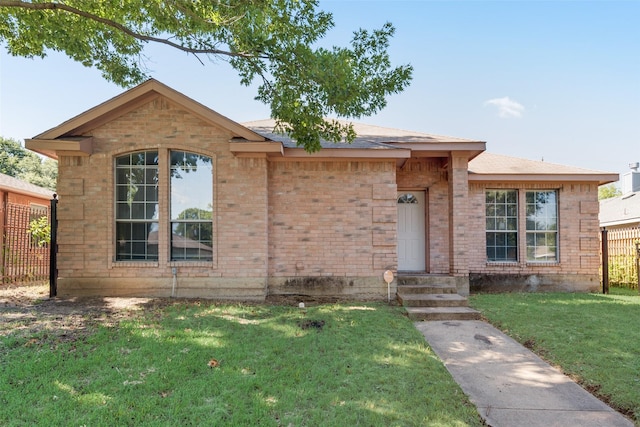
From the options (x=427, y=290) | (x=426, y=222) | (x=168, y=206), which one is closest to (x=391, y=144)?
(x=426, y=222)

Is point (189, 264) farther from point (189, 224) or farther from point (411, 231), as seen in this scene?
point (411, 231)

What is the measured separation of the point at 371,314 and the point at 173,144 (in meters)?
5.59

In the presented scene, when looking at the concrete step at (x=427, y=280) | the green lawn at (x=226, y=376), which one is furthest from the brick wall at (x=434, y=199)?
the green lawn at (x=226, y=376)

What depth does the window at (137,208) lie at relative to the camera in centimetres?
757

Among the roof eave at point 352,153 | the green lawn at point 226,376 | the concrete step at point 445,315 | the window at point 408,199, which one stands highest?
the roof eave at point 352,153

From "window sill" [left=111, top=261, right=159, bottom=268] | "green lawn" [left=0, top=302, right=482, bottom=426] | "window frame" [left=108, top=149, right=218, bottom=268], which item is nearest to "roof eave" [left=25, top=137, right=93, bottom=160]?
"window frame" [left=108, top=149, right=218, bottom=268]

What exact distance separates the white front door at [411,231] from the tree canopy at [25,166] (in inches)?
1431

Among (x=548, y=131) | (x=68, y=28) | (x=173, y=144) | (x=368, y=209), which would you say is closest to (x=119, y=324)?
(x=173, y=144)

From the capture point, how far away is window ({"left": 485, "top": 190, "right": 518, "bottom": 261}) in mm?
9594

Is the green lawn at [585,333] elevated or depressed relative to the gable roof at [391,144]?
depressed

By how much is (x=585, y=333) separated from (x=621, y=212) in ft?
50.5

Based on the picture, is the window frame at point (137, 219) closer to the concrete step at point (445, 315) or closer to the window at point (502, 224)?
the concrete step at point (445, 315)

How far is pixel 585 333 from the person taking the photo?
209 inches

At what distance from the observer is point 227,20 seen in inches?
274
